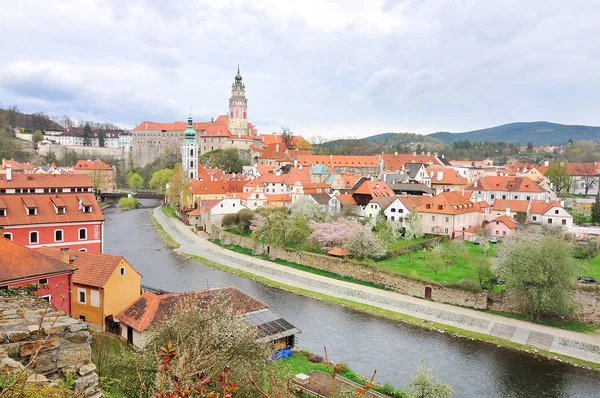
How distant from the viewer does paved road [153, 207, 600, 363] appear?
18438mm

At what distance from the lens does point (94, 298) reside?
16156mm

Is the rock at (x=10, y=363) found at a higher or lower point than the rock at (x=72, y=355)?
higher

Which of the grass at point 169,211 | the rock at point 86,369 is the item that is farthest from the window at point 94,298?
the grass at point 169,211

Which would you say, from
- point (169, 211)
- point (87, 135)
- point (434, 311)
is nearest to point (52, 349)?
point (434, 311)

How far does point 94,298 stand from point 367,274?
15437 mm

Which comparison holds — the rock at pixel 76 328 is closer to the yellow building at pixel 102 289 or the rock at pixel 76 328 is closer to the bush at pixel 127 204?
the yellow building at pixel 102 289

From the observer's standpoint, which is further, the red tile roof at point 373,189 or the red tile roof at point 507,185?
the red tile roof at point 507,185

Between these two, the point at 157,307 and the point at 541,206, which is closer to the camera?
the point at 157,307

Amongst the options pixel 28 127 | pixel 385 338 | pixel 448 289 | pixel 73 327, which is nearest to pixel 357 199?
pixel 448 289

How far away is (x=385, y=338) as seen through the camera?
19109 millimetres

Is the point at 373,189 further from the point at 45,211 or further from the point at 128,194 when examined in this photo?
the point at 128,194

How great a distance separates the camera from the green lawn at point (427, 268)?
24.8 metres

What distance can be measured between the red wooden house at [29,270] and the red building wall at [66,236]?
28.2 ft

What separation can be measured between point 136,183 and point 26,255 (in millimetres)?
70981
